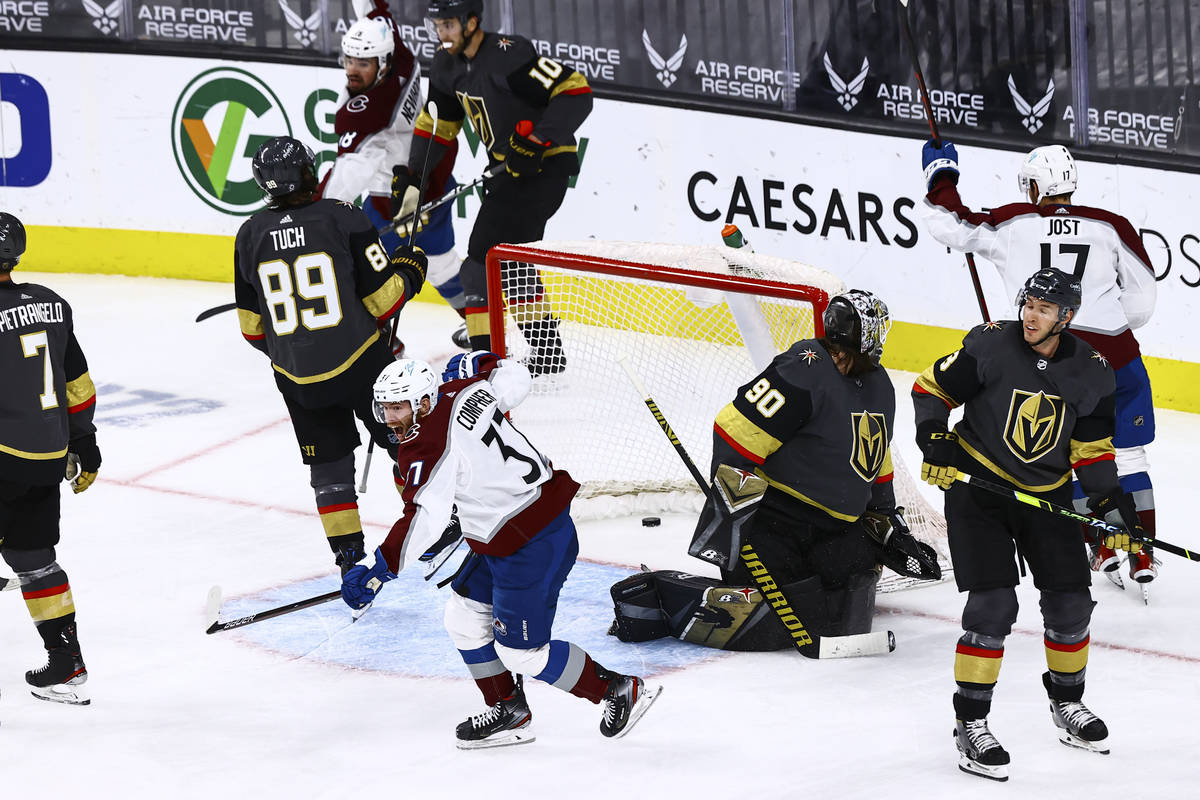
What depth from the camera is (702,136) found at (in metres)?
7.43

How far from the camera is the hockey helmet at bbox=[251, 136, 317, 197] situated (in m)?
4.65

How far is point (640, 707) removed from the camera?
4.00m

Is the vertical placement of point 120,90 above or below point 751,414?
above

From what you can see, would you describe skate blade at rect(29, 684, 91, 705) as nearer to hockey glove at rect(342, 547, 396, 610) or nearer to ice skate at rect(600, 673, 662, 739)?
hockey glove at rect(342, 547, 396, 610)

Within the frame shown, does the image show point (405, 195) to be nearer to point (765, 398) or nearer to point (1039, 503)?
point (765, 398)

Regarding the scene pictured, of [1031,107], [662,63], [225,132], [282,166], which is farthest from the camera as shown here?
[225,132]

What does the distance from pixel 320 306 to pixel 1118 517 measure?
2.19 meters

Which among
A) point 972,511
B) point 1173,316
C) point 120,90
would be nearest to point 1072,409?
point 972,511

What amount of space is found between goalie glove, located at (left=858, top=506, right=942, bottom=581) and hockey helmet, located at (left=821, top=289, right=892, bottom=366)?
0.54 meters

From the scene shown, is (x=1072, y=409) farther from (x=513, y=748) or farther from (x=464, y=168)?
(x=464, y=168)

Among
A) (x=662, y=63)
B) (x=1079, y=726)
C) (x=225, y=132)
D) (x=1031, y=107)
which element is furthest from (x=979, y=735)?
(x=225, y=132)

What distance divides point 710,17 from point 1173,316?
2331 millimetres

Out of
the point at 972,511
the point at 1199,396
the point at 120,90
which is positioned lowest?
the point at 1199,396

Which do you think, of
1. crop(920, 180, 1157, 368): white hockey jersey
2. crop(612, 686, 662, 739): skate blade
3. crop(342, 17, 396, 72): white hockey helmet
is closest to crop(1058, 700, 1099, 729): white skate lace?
crop(612, 686, 662, 739): skate blade
